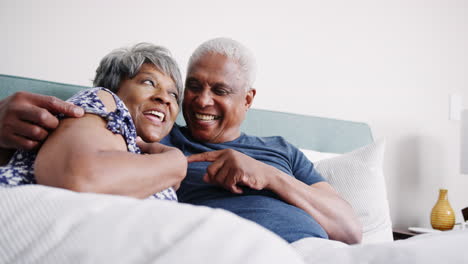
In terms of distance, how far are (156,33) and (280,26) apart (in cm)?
73

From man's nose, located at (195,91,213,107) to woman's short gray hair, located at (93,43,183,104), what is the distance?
244 mm

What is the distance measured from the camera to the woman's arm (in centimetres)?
69

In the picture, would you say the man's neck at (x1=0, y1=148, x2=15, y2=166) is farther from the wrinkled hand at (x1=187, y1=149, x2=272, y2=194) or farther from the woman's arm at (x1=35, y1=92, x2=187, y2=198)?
the wrinkled hand at (x1=187, y1=149, x2=272, y2=194)

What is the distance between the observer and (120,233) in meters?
0.47

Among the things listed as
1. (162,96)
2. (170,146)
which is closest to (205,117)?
(170,146)

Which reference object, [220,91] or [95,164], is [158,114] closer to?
[220,91]

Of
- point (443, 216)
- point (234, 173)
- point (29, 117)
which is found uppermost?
point (29, 117)

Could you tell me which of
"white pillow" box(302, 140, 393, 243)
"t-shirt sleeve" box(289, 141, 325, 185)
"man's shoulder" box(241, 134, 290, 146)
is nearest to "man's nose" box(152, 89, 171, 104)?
"man's shoulder" box(241, 134, 290, 146)

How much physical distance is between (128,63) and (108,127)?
1.44ft

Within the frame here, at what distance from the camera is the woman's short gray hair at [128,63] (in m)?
1.22

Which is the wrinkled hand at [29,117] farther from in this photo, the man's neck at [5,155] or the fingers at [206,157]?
the fingers at [206,157]

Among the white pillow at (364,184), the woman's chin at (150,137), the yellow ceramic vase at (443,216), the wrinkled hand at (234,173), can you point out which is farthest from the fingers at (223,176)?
the yellow ceramic vase at (443,216)

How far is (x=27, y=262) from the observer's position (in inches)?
19.7

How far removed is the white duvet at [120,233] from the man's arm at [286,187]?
2.28 ft
